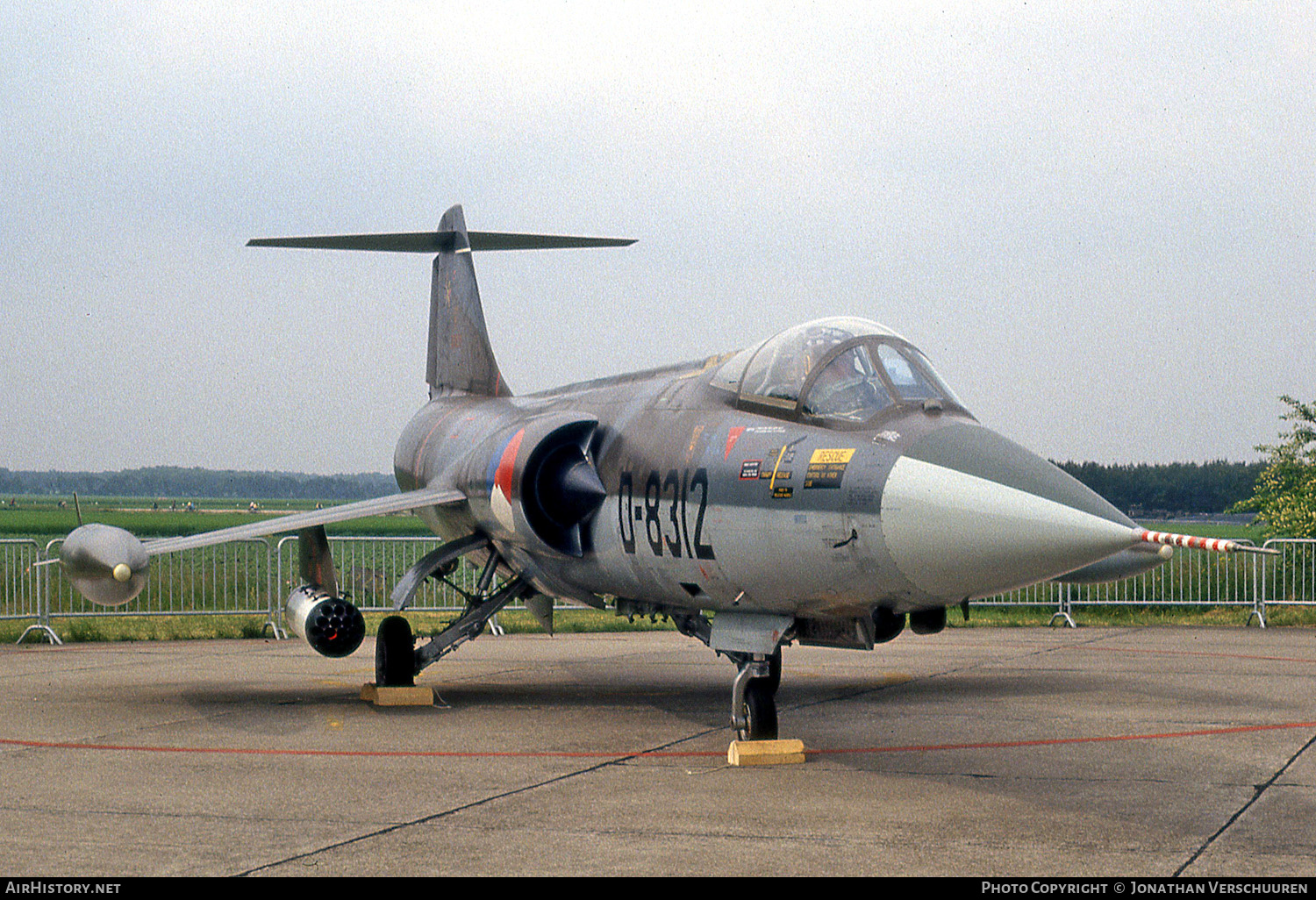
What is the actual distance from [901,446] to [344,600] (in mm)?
5813

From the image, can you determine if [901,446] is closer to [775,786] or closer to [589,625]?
[775,786]

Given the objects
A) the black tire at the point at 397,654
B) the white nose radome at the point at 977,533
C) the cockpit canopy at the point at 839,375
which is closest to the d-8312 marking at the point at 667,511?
the cockpit canopy at the point at 839,375

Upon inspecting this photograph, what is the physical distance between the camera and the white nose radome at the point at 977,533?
6.20m

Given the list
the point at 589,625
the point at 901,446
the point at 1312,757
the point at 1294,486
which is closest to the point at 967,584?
the point at 901,446

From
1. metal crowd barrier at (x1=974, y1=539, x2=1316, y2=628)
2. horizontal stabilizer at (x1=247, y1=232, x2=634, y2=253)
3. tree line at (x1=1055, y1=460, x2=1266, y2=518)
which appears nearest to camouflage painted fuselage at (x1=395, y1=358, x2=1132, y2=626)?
horizontal stabilizer at (x1=247, y1=232, x2=634, y2=253)

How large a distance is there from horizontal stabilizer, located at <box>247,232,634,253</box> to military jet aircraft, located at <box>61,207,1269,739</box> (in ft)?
14.7

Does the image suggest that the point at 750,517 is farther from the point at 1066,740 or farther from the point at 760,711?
the point at 1066,740

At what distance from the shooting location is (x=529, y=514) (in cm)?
966

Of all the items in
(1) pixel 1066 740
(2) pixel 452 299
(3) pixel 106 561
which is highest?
(2) pixel 452 299

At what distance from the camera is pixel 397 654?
11.4m

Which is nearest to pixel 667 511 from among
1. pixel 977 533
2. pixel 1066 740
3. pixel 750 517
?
pixel 750 517

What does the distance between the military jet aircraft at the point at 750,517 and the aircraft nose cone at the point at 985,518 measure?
0.01 metres

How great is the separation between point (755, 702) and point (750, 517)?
1.27m

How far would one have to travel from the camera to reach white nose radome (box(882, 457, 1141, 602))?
620 centimetres
